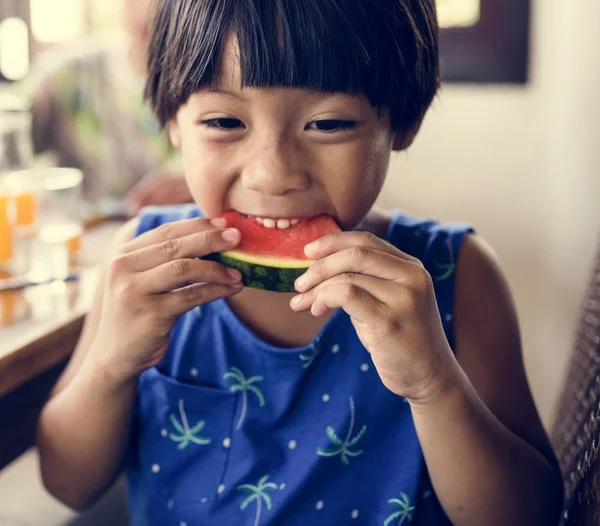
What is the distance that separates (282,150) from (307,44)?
14cm

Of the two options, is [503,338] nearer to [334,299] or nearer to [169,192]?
[334,299]

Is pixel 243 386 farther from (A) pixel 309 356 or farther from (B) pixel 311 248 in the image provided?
(B) pixel 311 248

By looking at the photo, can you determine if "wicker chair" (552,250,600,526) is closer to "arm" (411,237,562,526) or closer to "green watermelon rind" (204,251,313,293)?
"arm" (411,237,562,526)

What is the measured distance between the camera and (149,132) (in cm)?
256

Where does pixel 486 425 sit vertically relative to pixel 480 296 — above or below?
below

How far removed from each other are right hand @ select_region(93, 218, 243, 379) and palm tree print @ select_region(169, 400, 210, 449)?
195 mm

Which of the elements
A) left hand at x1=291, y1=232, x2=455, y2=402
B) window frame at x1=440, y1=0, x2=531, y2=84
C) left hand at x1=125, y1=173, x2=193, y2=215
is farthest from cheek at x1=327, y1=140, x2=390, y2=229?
window frame at x1=440, y1=0, x2=531, y2=84

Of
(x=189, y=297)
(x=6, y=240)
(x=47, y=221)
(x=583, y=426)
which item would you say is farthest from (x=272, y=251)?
(x=47, y=221)

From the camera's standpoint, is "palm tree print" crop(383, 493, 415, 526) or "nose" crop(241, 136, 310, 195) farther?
"palm tree print" crop(383, 493, 415, 526)

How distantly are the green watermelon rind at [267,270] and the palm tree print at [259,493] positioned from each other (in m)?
0.31

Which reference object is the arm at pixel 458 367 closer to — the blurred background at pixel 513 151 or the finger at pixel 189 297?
the finger at pixel 189 297

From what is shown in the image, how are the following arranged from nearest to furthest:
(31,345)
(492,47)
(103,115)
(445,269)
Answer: (31,345)
(445,269)
(103,115)
(492,47)

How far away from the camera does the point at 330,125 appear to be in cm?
100

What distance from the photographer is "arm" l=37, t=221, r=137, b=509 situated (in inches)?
43.6
